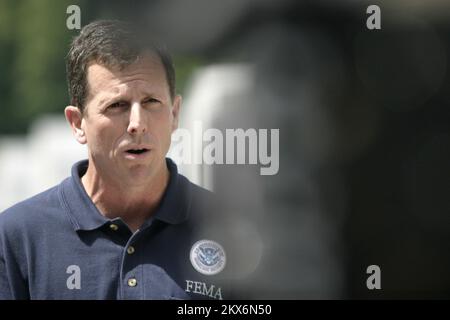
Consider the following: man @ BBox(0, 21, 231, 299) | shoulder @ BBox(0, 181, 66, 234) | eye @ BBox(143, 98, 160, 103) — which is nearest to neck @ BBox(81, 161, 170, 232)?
man @ BBox(0, 21, 231, 299)

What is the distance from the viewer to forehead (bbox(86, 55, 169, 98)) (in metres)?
2.09

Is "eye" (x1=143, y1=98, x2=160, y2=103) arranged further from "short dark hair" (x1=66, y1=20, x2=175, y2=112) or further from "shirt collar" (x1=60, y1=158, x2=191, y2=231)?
"shirt collar" (x1=60, y1=158, x2=191, y2=231)

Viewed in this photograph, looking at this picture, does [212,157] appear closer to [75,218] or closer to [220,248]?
[220,248]

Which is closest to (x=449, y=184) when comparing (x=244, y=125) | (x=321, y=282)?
(x=321, y=282)

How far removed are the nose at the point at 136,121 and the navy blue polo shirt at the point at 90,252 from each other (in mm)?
191

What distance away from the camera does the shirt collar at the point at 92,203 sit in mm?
2121

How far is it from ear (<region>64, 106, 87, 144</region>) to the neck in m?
0.09

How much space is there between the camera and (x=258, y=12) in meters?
2.28

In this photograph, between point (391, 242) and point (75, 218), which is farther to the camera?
point (391, 242)

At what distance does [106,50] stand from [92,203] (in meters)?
0.46

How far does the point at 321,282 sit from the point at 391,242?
10.3 inches

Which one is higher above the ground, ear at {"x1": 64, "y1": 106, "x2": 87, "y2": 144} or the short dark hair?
the short dark hair

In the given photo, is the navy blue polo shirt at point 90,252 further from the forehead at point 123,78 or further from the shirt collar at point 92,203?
A: the forehead at point 123,78

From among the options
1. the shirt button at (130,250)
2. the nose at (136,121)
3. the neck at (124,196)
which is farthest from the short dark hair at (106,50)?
the shirt button at (130,250)
